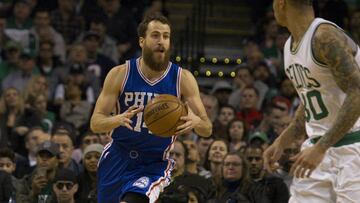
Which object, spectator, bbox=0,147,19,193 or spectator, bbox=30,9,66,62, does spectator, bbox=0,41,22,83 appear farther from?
spectator, bbox=0,147,19,193

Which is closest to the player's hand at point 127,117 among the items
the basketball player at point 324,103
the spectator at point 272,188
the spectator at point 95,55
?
the basketball player at point 324,103

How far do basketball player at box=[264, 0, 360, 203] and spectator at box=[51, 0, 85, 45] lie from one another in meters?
9.99

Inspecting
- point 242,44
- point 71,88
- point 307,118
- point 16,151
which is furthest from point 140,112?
point 242,44

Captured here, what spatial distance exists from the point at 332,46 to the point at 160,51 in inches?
87.9

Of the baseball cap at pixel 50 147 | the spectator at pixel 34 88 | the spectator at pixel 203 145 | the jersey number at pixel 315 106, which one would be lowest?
the spectator at pixel 203 145

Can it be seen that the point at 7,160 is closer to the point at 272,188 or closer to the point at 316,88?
the point at 272,188

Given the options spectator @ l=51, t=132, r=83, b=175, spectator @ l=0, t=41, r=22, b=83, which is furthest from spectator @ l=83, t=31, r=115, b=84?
spectator @ l=51, t=132, r=83, b=175

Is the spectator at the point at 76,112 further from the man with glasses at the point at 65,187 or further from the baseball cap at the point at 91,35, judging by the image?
the man with glasses at the point at 65,187

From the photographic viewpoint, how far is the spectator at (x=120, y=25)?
15547mm

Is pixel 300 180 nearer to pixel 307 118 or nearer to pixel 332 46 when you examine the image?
pixel 307 118

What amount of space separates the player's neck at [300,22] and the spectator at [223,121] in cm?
690

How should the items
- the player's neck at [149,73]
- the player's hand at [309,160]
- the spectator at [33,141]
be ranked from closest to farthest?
the player's hand at [309,160], the player's neck at [149,73], the spectator at [33,141]

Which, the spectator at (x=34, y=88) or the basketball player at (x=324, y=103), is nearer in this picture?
the basketball player at (x=324, y=103)

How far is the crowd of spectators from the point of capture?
10.4 metres
